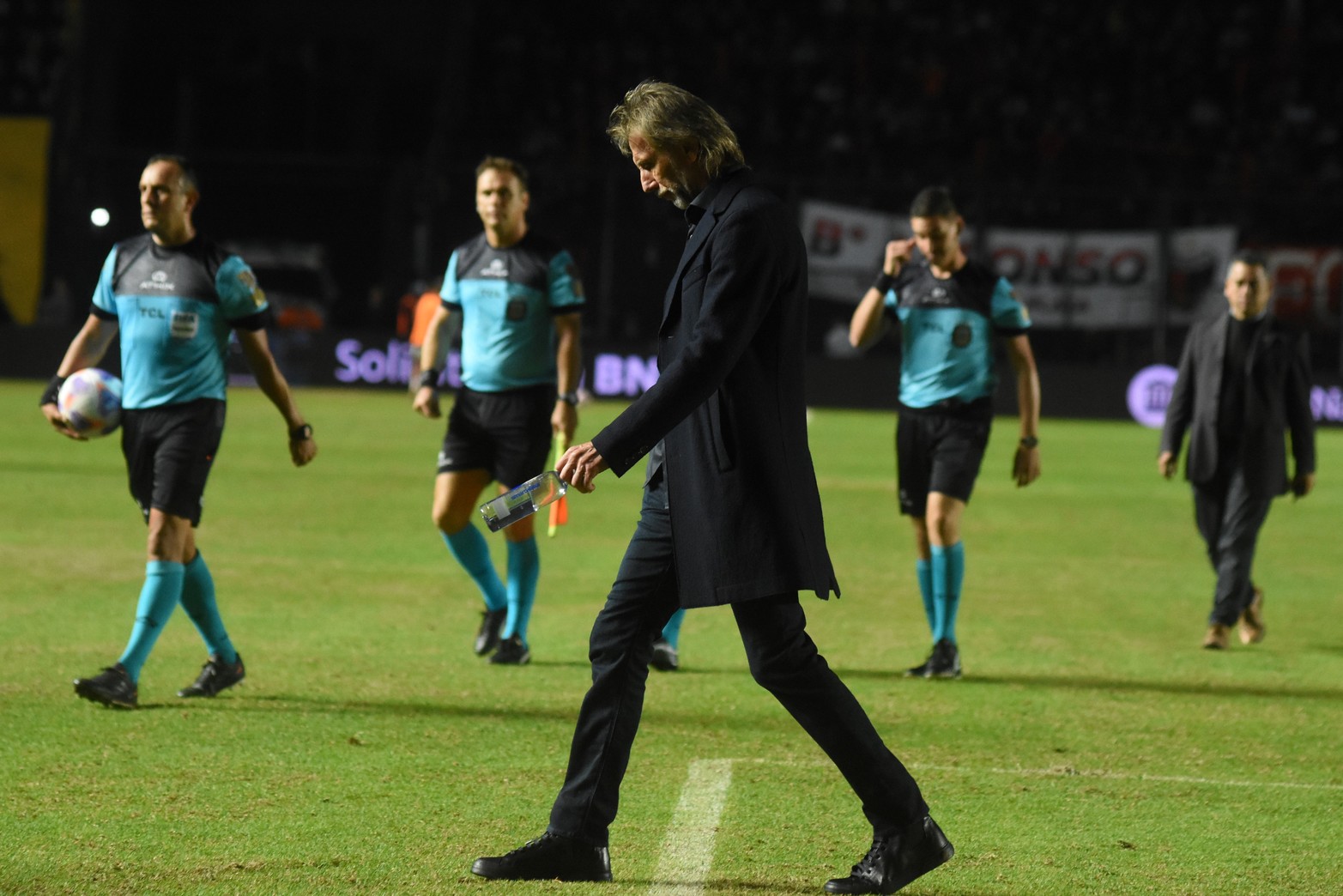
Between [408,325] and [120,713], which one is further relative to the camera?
[408,325]

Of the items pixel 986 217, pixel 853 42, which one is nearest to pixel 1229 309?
pixel 986 217

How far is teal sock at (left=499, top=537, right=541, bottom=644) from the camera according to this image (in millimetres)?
7891

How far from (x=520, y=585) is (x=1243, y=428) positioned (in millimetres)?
3884

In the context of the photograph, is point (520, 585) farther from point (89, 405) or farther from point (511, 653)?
point (89, 405)

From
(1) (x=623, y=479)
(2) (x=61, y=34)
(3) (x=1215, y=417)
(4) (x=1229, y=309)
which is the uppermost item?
(2) (x=61, y=34)

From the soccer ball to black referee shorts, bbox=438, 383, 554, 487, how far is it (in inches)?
64.1

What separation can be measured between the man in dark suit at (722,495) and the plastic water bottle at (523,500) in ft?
0.48

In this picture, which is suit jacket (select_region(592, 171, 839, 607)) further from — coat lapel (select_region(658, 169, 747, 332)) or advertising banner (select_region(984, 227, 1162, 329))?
advertising banner (select_region(984, 227, 1162, 329))

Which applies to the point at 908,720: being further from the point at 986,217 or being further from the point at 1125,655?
the point at 986,217

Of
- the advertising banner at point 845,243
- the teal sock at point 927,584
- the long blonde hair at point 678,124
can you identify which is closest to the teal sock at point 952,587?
the teal sock at point 927,584

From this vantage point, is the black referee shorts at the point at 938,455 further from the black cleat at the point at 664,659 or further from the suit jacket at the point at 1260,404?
the suit jacket at the point at 1260,404

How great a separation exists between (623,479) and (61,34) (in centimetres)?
1784

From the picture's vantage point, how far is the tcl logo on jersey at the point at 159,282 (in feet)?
21.8

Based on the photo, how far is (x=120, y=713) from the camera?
6383 mm
